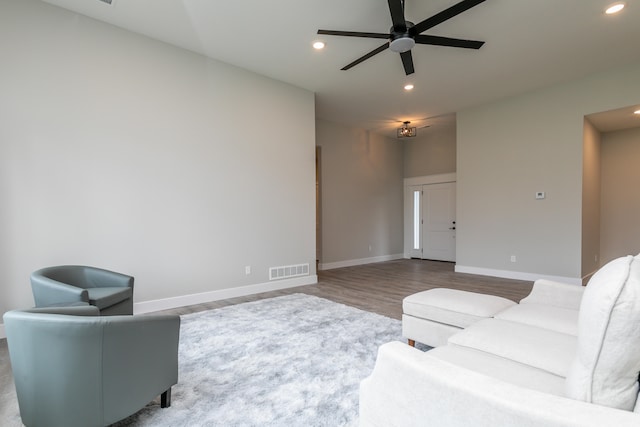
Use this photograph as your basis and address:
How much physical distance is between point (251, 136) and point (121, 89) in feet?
5.67

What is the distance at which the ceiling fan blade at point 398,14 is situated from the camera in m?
2.59

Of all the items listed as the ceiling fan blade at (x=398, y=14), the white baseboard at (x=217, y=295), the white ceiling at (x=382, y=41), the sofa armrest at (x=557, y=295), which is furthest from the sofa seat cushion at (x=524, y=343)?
the white baseboard at (x=217, y=295)

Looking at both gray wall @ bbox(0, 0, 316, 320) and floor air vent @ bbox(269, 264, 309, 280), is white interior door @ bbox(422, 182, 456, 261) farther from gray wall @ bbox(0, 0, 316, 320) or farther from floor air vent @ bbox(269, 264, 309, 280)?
gray wall @ bbox(0, 0, 316, 320)

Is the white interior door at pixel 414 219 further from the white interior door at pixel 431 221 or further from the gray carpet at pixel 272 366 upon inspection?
the gray carpet at pixel 272 366

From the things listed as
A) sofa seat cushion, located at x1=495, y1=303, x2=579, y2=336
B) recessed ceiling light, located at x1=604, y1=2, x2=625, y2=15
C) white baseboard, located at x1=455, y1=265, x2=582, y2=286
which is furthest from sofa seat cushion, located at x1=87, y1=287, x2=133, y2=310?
white baseboard, located at x1=455, y1=265, x2=582, y2=286

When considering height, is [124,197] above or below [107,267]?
above

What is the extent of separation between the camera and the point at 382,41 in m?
3.95

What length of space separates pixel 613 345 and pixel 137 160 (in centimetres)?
429

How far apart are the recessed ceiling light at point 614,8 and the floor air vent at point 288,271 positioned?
5.01m

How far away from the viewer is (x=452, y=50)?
4.08m

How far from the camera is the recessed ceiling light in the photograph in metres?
3.25

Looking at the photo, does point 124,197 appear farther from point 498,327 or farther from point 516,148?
point 516,148

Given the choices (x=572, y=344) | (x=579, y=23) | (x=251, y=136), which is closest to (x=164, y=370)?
(x=572, y=344)

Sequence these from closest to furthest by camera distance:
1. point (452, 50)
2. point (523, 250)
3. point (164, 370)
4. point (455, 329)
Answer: point (164, 370) < point (455, 329) < point (452, 50) < point (523, 250)
